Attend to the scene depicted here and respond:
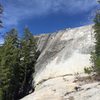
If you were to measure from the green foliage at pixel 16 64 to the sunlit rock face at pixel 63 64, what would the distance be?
184cm

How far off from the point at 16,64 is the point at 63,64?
8033 mm

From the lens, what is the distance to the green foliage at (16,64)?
57938 millimetres

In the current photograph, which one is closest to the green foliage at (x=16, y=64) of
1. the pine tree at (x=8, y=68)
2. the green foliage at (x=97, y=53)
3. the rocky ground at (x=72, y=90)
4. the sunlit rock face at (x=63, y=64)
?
the pine tree at (x=8, y=68)

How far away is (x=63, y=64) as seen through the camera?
190ft

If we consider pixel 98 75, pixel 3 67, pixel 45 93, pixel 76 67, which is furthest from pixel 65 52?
pixel 45 93

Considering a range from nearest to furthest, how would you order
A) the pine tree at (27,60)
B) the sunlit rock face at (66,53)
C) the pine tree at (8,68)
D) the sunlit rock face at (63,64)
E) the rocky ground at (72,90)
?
the rocky ground at (72,90), the sunlit rock face at (63,64), the sunlit rock face at (66,53), the pine tree at (8,68), the pine tree at (27,60)

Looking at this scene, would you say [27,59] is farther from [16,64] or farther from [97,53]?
[97,53]

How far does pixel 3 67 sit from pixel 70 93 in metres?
18.8

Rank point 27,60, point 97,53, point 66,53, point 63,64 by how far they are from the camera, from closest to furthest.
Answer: point 97,53
point 63,64
point 66,53
point 27,60

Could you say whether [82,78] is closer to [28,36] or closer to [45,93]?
[45,93]

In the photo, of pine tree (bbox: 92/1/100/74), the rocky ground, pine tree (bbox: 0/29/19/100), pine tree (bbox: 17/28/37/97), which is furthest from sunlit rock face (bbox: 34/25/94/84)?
the rocky ground

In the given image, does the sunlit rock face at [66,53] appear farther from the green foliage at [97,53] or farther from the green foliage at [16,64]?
the green foliage at [97,53]

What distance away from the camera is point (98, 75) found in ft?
156

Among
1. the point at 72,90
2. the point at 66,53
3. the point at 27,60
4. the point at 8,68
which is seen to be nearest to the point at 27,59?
the point at 27,60
